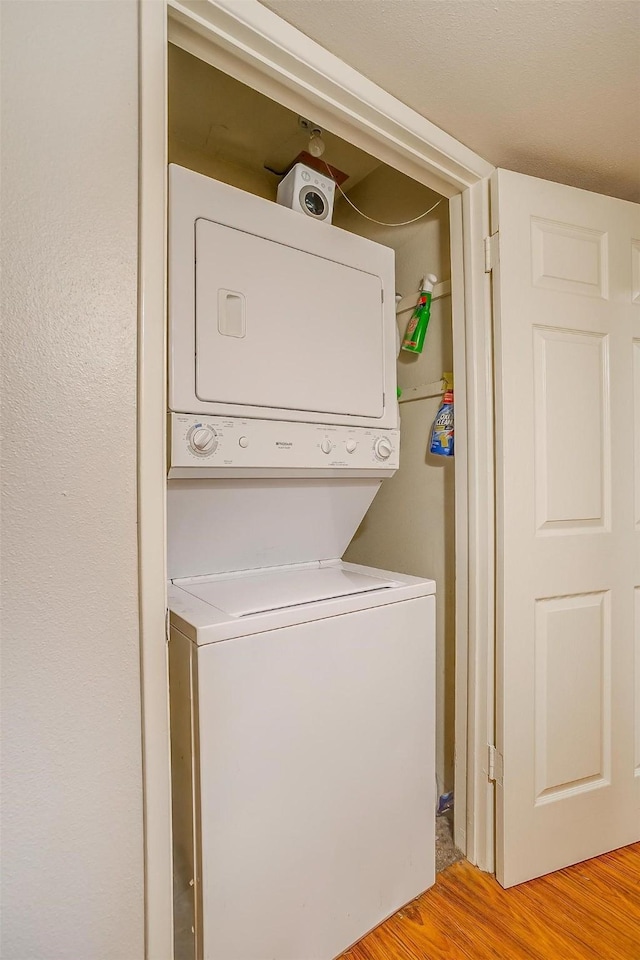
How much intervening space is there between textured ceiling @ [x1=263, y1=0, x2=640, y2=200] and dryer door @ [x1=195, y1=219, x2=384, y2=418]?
0.52 m

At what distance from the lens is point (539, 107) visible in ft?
4.88

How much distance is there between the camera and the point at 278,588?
4.90 ft

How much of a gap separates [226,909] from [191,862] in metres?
0.13

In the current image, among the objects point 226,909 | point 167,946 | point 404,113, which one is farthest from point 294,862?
point 404,113

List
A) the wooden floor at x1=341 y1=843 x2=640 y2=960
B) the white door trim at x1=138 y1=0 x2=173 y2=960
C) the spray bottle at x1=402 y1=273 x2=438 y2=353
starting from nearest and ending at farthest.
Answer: the white door trim at x1=138 y1=0 x2=173 y2=960
the wooden floor at x1=341 y1=843 x2=640 y2=960
the spray bottle at x1=402 y1=273 x2=438 y2=353

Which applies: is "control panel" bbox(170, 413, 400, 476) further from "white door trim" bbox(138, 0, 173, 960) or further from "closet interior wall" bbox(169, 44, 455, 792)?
"closet interior wall" bbox(169, 44, 455, 792)

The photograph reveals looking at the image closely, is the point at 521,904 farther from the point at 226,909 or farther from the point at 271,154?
the point at 271,154

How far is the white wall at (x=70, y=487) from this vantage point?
0.88 m

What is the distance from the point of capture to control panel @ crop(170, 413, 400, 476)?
1257mm

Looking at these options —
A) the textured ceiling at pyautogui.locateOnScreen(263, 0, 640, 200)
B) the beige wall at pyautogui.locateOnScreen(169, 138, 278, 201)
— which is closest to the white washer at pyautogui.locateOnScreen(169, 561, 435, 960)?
the textured ceiling at pyautogui.locateOnScreen(263, 0, 640, 200)

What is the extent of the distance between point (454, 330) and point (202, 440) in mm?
1054

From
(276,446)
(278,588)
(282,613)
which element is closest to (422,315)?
(276,446)

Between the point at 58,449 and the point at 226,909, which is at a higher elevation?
the point at 58,449

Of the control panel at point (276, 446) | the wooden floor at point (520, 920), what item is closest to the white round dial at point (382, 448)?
the control panel at point (276, 446)
